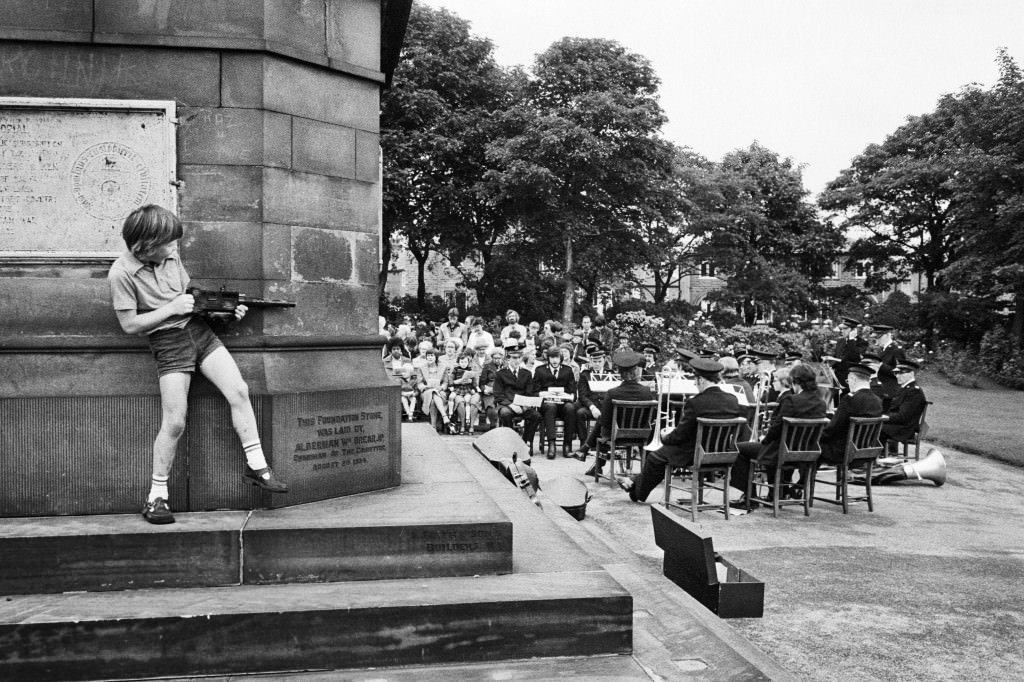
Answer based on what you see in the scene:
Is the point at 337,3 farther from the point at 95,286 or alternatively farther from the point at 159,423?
the point at 159,423

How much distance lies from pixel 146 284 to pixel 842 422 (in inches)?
303

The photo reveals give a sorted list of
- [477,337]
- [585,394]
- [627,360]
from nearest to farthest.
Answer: [627,360]
[585,394]
[477,337]

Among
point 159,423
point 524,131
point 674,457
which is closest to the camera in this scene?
point 159,423

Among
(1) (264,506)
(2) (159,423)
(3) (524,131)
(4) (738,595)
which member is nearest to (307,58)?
(2) (159,423)

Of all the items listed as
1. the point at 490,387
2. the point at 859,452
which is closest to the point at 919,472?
the point at 859,452

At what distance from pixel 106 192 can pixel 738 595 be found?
464cm

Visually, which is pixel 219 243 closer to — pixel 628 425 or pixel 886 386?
pixel 628 425

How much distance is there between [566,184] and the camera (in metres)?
35.6

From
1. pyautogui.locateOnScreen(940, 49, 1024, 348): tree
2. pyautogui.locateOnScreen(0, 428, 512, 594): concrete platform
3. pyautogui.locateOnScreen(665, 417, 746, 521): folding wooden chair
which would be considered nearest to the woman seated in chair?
pyautogui.locateOnScreen(665, 417, 746, 521): folding wooden chair

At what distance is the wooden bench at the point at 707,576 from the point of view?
514 cm

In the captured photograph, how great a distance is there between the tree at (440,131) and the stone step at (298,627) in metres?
30.2

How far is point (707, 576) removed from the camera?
5.13 metres

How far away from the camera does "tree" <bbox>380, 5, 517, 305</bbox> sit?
33.9 meters

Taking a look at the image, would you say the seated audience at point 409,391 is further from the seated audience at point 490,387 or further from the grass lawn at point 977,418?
the grass lawn at point 977,418
